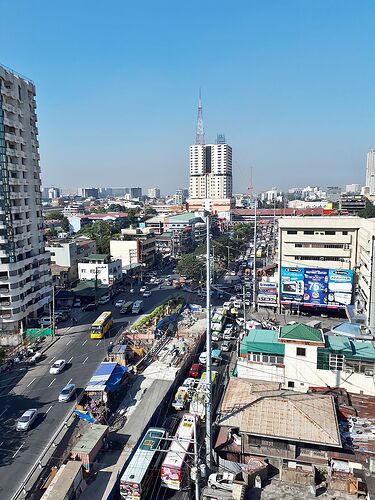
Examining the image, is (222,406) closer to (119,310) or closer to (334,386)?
(334,386)

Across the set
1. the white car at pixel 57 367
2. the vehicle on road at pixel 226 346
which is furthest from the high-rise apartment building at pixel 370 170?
the white car at pixel 57 367

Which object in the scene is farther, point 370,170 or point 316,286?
point 370,170

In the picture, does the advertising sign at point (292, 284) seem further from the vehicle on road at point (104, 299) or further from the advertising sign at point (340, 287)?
A: the vehicle on road at point (104, 299)

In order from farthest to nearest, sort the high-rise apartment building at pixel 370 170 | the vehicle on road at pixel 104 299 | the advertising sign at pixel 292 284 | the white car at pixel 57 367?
1. the high-rise apartment building at pixel 370 170
2. the vehicle on road at pixel 104 299
3. the advertising sign at pixel 292 284
4. the white car at pixel 57 367

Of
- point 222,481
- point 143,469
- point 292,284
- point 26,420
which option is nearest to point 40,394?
point 26,420

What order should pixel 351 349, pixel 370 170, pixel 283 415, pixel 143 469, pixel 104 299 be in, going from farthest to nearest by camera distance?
1. pixel 370 170
2. pixel 104 299
3. pixel 351 349
4. pixel 283 415
5. pixel 143 469

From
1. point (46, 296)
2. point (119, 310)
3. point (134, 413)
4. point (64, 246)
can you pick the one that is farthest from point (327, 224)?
point (64, 246)

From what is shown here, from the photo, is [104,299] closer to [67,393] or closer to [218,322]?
[218,322]
